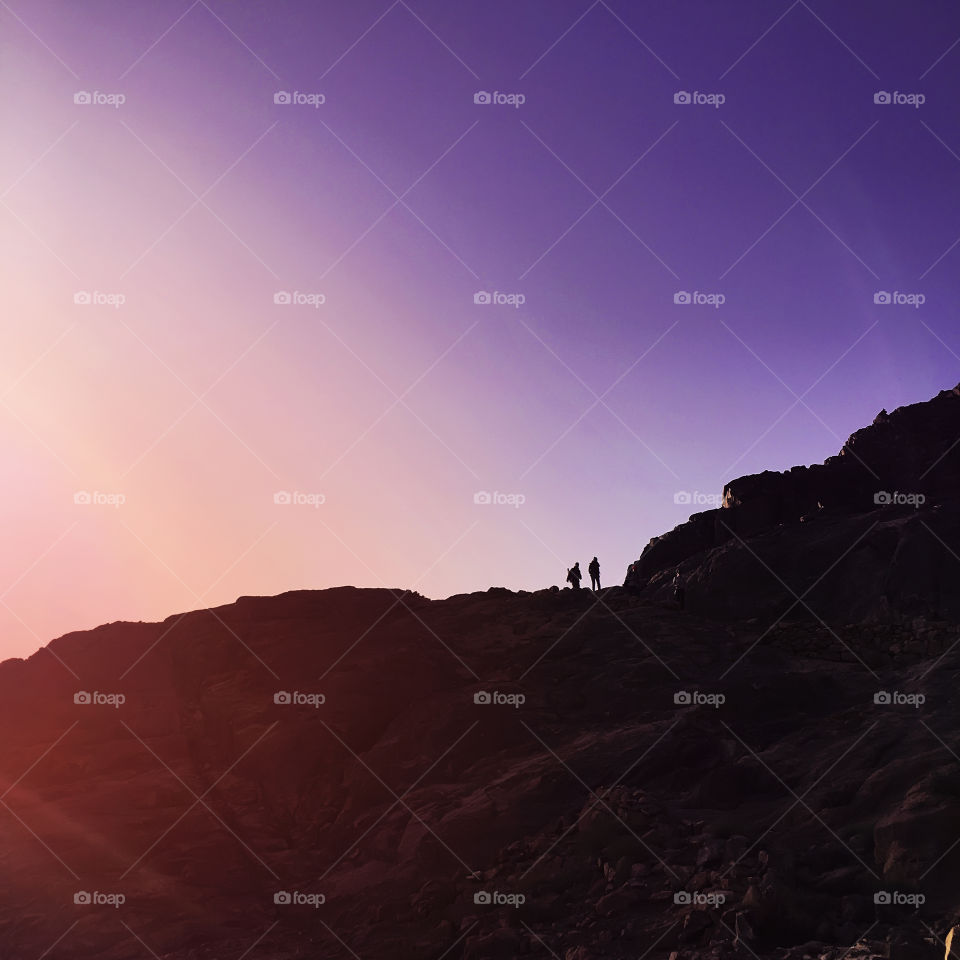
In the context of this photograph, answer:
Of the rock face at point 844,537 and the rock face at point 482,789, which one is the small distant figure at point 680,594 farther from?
the rock face at point 482,789

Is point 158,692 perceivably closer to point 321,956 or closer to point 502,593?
point 502,593

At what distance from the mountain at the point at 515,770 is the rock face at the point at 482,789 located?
12 centimetres

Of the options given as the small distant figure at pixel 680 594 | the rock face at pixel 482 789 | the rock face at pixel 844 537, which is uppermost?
the rock face at pixel 844 537

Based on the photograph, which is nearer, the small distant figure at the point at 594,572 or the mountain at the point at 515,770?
the mountain at the point at 515,770

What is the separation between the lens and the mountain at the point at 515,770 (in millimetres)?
24047

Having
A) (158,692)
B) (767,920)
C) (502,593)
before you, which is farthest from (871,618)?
(158,692)

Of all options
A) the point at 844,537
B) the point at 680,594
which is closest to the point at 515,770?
the point at 680,594

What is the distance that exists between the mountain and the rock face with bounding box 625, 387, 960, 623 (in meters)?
0.29

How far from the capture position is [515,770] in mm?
33531

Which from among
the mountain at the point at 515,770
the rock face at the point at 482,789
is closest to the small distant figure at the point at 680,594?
the mountain at the point at 515,770

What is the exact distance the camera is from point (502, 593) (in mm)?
54125

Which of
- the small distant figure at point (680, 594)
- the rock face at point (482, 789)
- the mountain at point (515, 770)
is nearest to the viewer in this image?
the rock face at point (482, 789)

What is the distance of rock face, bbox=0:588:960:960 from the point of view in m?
23.8

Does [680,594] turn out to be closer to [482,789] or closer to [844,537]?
[844,537]
